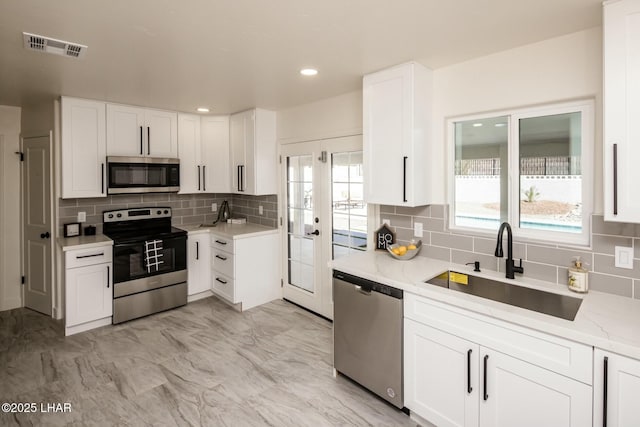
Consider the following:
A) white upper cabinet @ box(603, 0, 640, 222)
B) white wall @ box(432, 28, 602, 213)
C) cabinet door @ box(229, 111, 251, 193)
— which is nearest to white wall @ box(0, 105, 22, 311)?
cabinet door @ box(229, 111, 251, 193)

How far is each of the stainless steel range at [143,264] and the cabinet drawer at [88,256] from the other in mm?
95

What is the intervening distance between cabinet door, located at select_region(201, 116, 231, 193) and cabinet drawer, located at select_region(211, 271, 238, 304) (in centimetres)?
114

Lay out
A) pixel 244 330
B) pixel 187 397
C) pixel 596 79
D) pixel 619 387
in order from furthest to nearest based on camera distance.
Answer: pixel 244 330 < pixel 187 397 < pixel 596 79 < pixel 619 387

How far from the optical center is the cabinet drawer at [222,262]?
3926mm

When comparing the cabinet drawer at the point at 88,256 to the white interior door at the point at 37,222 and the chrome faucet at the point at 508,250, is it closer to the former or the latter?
the white interior door at the point at 37,222

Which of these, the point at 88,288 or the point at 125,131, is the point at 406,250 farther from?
the point at 125,131

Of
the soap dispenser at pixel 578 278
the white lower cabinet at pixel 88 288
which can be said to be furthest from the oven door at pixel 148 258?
the soap dispenser at pixel 578 278

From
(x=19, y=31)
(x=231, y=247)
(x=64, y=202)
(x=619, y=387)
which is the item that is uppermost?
(x=19, y=31)

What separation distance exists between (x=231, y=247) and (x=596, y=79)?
135 inches

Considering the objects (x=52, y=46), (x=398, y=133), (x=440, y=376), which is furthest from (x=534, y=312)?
(x=52, y=46)

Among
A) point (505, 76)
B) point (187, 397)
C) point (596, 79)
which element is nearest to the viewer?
point (596, 79)

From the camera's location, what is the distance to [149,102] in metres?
3.65

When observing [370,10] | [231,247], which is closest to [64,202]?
[231,247]

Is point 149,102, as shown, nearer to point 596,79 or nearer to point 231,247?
point 231,247
